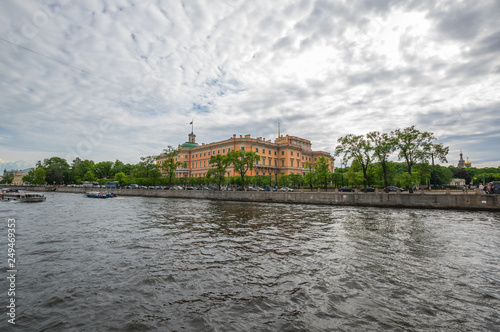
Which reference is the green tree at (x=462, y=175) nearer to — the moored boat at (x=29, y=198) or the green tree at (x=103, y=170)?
the moored boat at (x=29, y=198)

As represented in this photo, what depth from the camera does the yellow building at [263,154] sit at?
7988 centimetres

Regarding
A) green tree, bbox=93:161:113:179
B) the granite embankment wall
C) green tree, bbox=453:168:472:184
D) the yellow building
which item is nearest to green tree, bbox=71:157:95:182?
green tree, bbox=93:161:113:179

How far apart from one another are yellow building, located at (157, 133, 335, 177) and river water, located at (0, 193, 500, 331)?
2520 inches

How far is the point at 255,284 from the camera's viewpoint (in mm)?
7020

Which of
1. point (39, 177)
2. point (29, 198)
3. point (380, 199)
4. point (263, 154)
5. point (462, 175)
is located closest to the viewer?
point (380, 199)

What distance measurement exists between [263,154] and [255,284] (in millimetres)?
76067

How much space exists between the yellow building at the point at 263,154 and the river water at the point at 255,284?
64.0 metres

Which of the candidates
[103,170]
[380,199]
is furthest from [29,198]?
[103,170]

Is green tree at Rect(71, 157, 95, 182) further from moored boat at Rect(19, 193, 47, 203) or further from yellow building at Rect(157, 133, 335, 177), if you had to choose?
moored boat at Rect(19, 193, 47, 203)

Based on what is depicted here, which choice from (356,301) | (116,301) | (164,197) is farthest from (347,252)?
(164,197)

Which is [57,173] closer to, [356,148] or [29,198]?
[29,198]

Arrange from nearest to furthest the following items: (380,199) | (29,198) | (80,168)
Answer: (380,199), (29,198), (80,168)

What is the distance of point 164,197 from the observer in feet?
188

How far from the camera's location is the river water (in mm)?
5168
